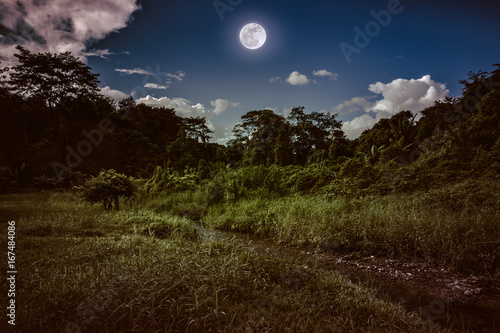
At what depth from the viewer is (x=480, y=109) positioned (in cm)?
1239

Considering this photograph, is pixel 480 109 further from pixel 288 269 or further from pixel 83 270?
pixel 83 270

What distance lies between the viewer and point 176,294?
98.3 inches

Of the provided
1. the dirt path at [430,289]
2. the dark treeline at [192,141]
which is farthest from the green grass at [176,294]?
the dark treeline at [192,141]

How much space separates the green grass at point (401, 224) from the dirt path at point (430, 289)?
Result: 0.36 m

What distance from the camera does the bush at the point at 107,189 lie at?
838 cm

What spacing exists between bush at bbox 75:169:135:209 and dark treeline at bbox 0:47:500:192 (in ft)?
16.1

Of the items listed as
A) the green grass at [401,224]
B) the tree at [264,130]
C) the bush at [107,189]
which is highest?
the tree at [264,130]

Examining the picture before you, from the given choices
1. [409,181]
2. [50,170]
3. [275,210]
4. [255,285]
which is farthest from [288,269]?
[50,170]

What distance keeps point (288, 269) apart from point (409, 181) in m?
8.32

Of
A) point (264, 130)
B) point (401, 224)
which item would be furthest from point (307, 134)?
point (401, 224)

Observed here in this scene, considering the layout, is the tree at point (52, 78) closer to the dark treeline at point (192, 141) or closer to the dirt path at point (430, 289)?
the dark treeline at point (192, 141)

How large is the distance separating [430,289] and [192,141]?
18.7 meters

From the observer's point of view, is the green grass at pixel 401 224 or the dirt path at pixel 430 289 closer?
the dirt path at pixel 430 289

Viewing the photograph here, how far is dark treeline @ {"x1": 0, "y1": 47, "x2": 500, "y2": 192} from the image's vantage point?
1109cm
